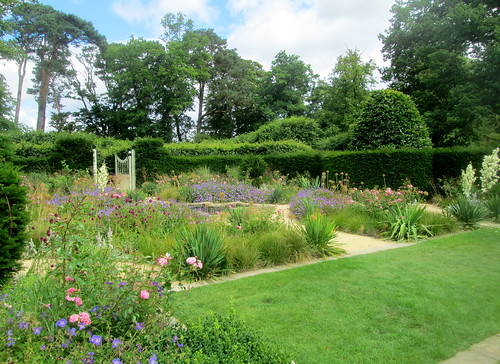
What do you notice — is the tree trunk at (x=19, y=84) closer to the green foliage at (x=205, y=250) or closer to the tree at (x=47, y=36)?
the tree at (x=47, y=36)

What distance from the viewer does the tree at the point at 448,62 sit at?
51.7 ft

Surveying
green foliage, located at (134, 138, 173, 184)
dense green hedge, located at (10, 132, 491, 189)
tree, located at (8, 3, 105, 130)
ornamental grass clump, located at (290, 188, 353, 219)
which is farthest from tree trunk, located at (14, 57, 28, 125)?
ornamental grass clump, located at (290, 188, 353, 219)

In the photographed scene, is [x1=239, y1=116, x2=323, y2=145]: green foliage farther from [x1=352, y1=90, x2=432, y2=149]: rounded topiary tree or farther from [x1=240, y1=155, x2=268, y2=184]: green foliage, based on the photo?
[x1=352, y1=90, x2=432, y2=149]: rounded topiary tree

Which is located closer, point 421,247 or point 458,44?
point 421,247

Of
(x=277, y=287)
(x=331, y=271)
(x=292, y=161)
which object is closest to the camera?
(x=277, y=287)

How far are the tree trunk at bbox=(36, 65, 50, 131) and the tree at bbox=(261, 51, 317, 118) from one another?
56.0 ft

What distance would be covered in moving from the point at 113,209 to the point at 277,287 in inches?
129

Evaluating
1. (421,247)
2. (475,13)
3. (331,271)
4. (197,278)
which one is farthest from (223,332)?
(475,13)

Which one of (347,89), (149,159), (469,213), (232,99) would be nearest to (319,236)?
(469,213)

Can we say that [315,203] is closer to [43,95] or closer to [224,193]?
[224,193]

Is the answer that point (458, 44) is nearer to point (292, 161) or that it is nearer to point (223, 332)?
point (292, 161)

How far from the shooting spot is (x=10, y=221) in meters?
2.96

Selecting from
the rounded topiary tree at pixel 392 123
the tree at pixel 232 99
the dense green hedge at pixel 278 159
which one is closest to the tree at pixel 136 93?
the tree at pixel 232 99

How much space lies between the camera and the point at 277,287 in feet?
12.0
